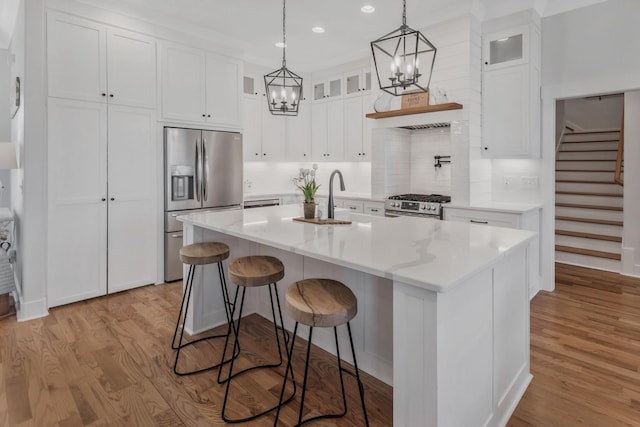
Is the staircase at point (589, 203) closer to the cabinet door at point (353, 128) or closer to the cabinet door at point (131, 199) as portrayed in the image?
the cabinet door at point (353, 128)

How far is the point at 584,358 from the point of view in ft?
8.28

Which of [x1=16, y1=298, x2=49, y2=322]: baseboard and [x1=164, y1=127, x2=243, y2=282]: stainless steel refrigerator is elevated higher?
[x1=164, y1=127, x2=243, y2=282]: stainless steel refrigerator

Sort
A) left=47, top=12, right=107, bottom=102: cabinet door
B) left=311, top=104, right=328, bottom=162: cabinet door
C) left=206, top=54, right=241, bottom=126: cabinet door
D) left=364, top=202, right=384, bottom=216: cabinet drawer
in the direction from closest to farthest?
1. left=47, top=12, right=107, bottom=102: cabinet door
2. left=206, top=54, right=241, bottom=126: cabinet door
3. left=364, top=202, right=384, bottom=216: cabinet drawer
4. left=311, top=104, right=328, bottom=162: cabinet door

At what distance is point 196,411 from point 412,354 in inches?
49.7

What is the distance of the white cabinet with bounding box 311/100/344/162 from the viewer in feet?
18.5

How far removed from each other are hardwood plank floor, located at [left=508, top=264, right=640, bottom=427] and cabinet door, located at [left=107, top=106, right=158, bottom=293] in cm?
364

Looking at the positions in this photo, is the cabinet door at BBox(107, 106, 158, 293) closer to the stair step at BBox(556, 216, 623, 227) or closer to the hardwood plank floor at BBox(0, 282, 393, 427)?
the hardwood plank floor at BBox(0, 282, 393, 427)

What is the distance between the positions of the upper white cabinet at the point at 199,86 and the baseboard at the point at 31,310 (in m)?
2.17

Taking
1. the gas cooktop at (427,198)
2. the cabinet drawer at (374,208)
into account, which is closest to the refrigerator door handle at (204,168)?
the cabinet drawer at (374,208)

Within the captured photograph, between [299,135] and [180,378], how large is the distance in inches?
176

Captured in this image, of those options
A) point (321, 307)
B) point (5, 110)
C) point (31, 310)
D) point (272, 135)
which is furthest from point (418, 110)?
point (5, 110)

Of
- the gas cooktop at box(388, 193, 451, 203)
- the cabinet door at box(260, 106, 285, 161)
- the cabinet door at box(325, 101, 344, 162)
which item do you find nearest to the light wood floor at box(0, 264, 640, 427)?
the gas cooktop at box(388, 193, 451, 203)

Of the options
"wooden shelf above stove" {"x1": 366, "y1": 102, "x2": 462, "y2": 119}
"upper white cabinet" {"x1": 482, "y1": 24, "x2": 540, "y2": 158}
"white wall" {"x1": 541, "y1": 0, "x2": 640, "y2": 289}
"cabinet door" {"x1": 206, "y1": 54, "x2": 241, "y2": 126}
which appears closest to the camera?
"white wall" {"x1": 541, "y1": 0, "x2": 640, "y2": 289}

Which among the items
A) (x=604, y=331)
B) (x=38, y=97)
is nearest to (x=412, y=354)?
(x=604, y=331)
